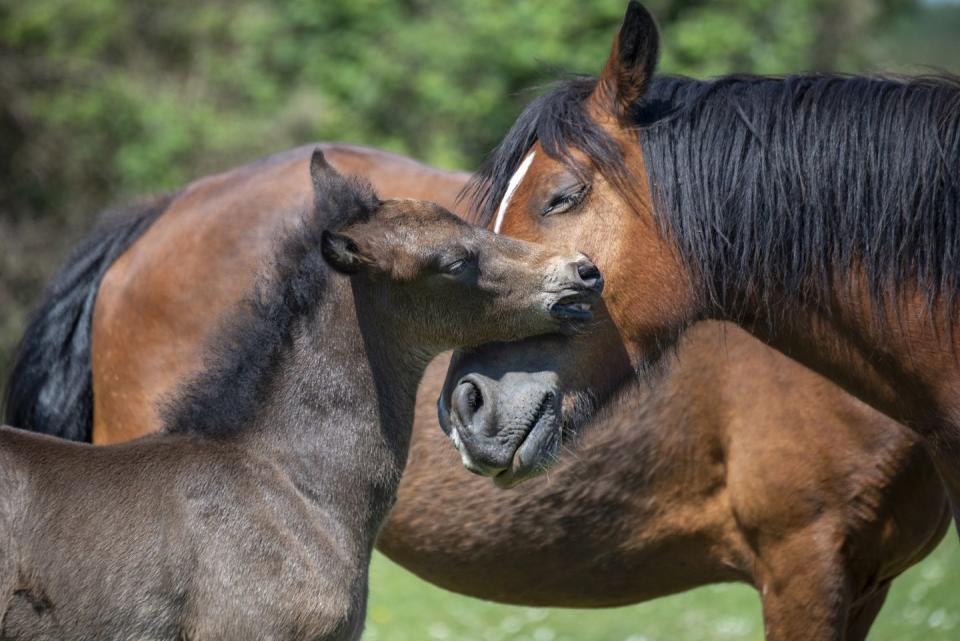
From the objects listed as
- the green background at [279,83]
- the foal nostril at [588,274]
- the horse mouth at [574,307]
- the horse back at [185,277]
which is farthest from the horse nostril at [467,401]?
the green background at [279,83]

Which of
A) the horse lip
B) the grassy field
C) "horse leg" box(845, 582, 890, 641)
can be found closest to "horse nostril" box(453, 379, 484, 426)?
the horse lip

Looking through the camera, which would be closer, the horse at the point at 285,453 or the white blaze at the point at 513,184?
the horse at the point at 285,453

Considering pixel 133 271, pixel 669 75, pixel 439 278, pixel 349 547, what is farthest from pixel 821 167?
pixel 133 271

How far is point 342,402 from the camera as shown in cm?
364

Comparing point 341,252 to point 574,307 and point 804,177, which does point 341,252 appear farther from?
point 804,177

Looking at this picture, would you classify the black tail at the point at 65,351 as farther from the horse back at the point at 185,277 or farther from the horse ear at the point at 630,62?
the horse ear at the point at 630,62

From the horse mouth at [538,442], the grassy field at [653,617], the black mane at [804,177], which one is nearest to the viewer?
the black mane at [804,177]

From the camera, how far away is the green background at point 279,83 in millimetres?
15094

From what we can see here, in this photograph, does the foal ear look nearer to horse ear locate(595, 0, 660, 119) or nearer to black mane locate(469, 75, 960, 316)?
black mane locate(469, 75, 960, 316)

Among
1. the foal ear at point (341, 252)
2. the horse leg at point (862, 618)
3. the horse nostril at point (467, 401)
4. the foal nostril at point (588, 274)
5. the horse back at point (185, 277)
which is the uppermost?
the foal nostril at point (588, 274)

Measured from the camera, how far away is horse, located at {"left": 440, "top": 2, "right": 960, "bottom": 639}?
124 inches

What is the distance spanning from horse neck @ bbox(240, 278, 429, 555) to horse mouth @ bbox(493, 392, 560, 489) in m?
0.52

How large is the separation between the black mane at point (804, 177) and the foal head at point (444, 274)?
1.03ft

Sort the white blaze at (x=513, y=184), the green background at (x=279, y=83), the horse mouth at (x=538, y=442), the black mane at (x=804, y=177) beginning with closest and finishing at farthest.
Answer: the black mane at (x=804, y=177) → the horse mouth at (x=538, y=442) → the white blaze at (x=513, y=184) → the green background at (x=279, y=83)
